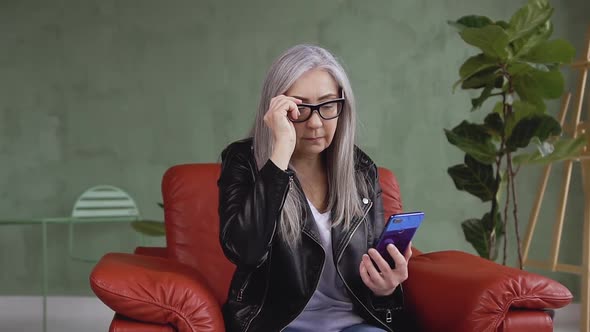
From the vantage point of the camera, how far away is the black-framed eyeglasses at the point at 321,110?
70.1 inches

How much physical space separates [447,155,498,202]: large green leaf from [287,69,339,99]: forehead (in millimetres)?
1396

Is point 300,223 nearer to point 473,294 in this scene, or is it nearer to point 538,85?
point 473,294

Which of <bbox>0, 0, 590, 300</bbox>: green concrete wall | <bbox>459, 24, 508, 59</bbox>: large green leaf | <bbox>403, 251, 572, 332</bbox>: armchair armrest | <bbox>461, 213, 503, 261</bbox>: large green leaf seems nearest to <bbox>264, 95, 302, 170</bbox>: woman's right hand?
<bbox>403, 251, 572, 332</bbox>: armchair armrest

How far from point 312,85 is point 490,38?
1.14 metres

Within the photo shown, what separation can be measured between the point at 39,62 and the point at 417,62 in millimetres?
2264

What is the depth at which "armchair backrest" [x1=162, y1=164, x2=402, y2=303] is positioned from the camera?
229cm

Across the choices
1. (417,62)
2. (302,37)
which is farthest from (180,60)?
(417,62)

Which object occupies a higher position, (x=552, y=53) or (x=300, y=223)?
(x=552, y=53)

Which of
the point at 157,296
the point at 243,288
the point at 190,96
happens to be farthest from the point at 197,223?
the point at 190,96

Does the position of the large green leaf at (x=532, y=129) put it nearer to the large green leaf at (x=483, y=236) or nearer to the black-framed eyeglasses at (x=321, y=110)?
the large green leaf at (x=483, y=236)

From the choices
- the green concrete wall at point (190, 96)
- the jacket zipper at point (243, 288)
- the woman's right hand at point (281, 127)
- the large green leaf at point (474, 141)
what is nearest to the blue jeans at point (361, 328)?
the jacket zipper at point (243, 288)

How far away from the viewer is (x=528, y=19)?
2.73m

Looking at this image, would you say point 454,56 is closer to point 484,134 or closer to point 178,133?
point 484,134

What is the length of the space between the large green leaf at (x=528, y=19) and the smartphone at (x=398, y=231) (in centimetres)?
125
